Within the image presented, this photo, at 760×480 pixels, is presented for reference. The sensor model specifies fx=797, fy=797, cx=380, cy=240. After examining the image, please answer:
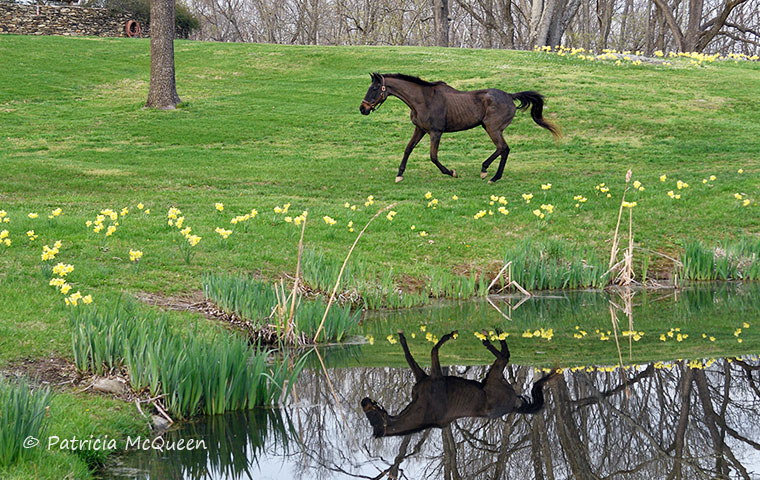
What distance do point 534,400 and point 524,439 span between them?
787 millimetres

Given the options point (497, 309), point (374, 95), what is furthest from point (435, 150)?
point (497, 309)

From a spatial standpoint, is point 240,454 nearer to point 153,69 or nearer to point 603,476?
point 603,476

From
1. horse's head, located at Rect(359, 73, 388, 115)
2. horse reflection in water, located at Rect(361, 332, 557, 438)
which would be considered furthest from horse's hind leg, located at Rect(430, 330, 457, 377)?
horse's head, located at Rect(359, 73, 388, 115)

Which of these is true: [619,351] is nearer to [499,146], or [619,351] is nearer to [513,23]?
[499,146]

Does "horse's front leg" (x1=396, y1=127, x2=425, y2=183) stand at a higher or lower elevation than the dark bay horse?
lower

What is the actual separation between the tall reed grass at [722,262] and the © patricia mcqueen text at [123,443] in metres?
8.07

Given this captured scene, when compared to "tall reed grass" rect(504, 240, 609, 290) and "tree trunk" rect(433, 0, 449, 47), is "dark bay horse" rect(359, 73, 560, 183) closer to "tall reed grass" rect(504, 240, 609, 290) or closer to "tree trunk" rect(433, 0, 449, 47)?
"tall reed grass" rect(504, 240, 609, 290)

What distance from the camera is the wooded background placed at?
35.8 meters

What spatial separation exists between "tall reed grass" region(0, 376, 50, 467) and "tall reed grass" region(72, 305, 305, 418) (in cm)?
108

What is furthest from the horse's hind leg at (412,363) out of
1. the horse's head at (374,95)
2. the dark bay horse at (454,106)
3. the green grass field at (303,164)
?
the dark bay horse at (454,106)

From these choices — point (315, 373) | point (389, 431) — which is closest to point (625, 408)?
point (389, 431)

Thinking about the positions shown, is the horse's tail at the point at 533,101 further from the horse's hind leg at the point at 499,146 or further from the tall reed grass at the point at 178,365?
the tall reed grass at the point at 178,365

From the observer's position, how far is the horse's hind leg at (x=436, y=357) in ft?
22.8

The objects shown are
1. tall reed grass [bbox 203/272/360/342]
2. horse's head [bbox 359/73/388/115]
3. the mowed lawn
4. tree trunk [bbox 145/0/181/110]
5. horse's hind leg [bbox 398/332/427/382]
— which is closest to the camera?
horse's hind leg [bbox 398/332/427/382]
